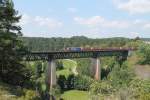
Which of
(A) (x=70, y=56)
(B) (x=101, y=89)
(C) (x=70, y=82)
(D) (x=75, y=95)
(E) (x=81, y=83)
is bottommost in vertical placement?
(D) (x=75, y=95)

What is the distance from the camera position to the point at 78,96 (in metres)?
105

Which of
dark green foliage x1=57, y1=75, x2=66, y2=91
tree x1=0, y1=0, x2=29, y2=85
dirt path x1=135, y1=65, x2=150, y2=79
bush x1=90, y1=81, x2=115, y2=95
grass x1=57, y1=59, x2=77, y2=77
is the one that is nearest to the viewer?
tree x1=0, y1=0, x2=29, y2=85

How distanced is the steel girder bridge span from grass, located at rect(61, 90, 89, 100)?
6067 millimetres

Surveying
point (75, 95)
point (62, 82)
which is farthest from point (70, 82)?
point (75, 95)

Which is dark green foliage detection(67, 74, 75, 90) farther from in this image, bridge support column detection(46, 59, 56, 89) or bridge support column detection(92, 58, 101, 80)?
bridge support column detection(46, 59, 56, 89)

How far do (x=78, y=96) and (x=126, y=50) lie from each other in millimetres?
36210

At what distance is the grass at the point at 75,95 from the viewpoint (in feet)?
331

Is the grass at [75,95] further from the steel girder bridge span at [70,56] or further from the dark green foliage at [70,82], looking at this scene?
the steel girder bridge span at [70,56]

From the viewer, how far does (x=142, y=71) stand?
114 m

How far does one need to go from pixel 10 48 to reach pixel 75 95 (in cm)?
6342

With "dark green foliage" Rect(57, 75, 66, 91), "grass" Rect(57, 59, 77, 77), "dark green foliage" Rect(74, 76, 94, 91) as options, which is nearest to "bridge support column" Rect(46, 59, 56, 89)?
"dark green foliage" Rect(57, 75, 66, 91)

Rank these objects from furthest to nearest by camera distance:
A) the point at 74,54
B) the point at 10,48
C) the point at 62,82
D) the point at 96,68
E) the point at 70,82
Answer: the point at 96,68
the point at 70,82
the point at 62,82
the point at 74,54
the point at 10,48

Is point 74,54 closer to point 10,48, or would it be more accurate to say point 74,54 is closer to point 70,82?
point 70,82

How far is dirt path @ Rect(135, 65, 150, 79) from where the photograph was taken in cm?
10982
